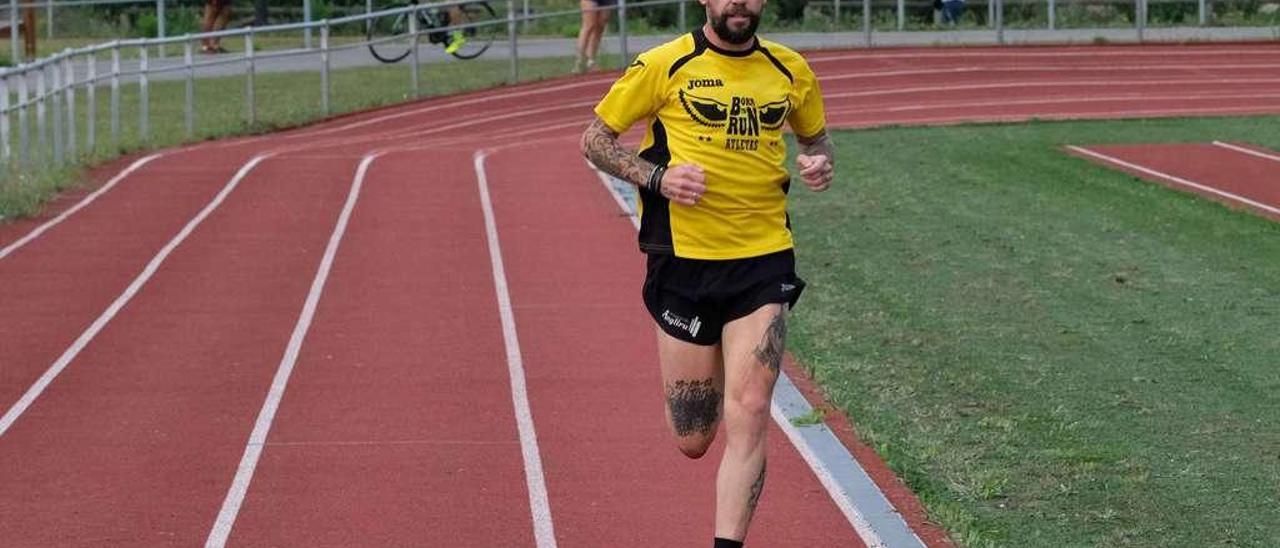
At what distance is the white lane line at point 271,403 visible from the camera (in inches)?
304

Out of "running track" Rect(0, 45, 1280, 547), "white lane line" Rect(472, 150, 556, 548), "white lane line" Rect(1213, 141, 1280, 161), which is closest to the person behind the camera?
"white lane line" Rect(472, 150, 556, 548)

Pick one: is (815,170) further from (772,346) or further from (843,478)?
(843,478)

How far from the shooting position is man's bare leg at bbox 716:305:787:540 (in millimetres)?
6355

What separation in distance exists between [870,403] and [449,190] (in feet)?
30.6

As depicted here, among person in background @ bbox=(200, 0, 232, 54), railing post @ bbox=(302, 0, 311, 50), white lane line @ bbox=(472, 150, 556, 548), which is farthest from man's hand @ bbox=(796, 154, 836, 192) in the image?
person in background @ bbox=(200, 0, 232, 54)

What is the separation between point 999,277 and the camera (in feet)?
44.0

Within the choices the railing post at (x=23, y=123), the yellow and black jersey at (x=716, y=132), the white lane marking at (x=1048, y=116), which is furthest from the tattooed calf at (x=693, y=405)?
the white lane marking at (x=1048, y=116)

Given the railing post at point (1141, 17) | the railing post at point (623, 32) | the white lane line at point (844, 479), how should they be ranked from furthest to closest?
the railing post at point (1141, 17), the railing post at point (623, 32), the white lane line at point (844, 479)

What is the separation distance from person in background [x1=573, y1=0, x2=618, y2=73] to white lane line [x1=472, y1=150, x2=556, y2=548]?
12586 mm

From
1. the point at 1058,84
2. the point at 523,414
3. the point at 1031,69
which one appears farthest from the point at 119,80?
the point at 523,414

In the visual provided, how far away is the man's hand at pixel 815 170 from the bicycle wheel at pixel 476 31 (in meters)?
25.7

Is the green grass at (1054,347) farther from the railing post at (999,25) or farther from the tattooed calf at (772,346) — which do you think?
the railing post at (999,25)

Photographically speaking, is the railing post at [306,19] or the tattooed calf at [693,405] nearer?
the tattooed calf at [693,405]

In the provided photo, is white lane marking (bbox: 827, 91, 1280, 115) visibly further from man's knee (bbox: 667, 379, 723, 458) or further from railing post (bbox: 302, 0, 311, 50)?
man's knee (bbox: 667, 379, 723, 458)
